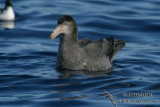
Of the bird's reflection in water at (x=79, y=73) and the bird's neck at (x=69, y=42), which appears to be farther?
the bird's neck at (x=69, y=42)

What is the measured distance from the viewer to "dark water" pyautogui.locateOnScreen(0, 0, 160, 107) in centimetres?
1016

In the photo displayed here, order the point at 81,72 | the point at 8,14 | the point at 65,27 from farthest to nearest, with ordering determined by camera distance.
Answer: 1. the point at 8,14
2. the point at 81,72
3. the point at 65,27

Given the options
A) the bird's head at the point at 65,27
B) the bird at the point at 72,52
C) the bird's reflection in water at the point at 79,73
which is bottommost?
the bird's reflection in water at the point at 79,73

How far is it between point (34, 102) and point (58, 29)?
2.84 meters

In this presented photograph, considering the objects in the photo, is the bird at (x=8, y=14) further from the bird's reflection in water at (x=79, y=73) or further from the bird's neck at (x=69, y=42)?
the bird's reflection in water at (x=79, y=73)

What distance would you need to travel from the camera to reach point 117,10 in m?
22.1

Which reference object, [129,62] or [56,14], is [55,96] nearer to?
[129,62]

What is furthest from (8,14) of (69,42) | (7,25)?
(69,42)

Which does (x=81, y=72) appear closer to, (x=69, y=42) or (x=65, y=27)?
(x=69, y=42)

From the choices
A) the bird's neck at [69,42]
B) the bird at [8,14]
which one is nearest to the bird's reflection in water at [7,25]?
the bird at [8,14]

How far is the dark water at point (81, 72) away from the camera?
1016 cm

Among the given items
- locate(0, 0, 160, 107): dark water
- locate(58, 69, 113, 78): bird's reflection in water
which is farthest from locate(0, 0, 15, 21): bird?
locate(58, 69, 113, 78): bird's reflection in water

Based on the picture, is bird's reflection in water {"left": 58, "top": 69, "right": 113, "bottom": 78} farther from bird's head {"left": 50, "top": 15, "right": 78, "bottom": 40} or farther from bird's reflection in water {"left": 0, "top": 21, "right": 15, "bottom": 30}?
bird's reflection in water {"left": 0, "top": 21, "right": 15, "bottom": 30}

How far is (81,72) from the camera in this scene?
12.1 meters
